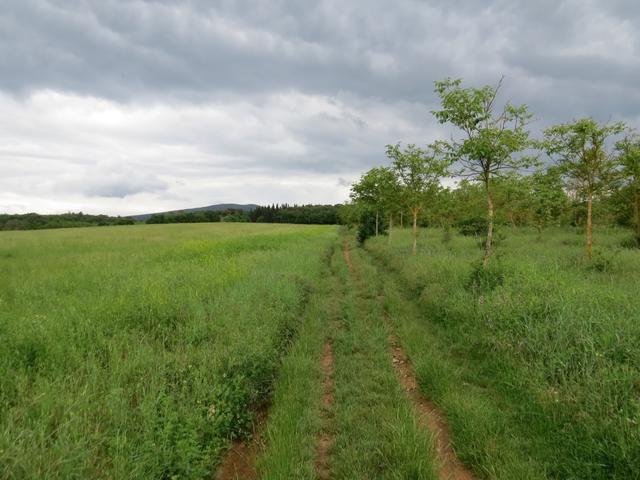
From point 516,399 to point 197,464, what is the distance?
4431mm

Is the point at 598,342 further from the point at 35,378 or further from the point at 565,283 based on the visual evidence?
the point at 35,378

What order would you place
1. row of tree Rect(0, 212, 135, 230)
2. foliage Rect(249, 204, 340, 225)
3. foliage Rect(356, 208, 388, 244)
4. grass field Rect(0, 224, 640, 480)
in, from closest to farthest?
1. grass field Rect(0, 224, 640, 480)
2. foliage Rect(356, 208, 388, 244)
3. row of tree Rect(0, 212, 135, 230)
4. foliage Rect(249, 204, 340, 225)

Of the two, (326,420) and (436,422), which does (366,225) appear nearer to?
(436,422)

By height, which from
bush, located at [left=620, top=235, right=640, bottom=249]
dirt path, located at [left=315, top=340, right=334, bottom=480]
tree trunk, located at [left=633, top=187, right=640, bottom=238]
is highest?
tree trunk, located at [left=633, top=187, right=640, bottom=238]

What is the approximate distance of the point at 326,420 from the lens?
13.4 ft

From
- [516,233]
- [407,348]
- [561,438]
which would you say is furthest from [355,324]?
[516,233]

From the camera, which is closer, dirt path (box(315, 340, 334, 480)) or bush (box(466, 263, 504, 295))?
dirt path (box(315, 340, 334, 480))

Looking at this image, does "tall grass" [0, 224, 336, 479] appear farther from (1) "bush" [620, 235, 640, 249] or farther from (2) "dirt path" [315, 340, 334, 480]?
(1) "bush" [620, 235, 640, 249]


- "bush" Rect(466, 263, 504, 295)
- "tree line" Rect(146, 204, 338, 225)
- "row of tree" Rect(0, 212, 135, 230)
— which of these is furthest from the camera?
"tree line" Rect(146, 204, 338, 225)

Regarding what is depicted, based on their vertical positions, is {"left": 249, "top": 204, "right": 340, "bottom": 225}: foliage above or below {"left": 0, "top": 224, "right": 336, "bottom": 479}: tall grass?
above

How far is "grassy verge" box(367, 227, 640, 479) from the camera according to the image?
3.24 meters

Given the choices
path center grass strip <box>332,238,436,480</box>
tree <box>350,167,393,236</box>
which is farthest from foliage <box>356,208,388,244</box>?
path center grass strip <box>332,238,436,480</box>

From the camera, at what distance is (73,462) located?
2.62 meters

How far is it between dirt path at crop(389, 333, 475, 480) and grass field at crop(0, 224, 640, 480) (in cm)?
10
